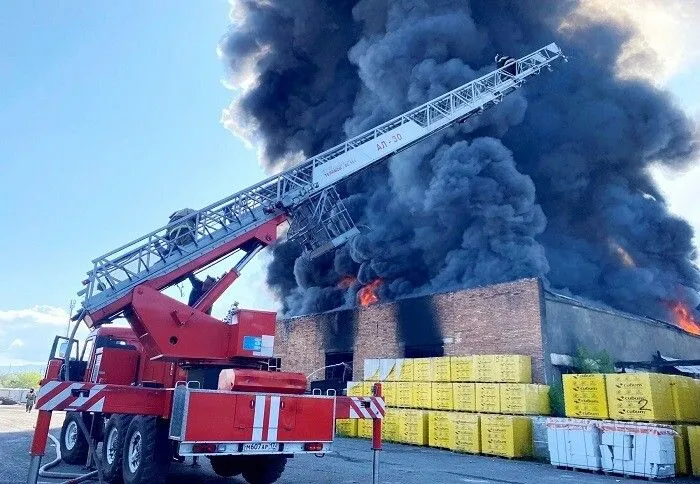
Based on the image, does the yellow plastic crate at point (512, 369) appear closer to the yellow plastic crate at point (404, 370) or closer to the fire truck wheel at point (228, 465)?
the yellow plastic crate at point (404, 370)

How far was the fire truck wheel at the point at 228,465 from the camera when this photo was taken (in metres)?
7.48

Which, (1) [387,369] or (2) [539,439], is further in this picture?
(1) [387,369]

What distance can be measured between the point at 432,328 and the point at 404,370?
1855 millimetres

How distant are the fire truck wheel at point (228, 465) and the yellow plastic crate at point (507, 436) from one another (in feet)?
20.8

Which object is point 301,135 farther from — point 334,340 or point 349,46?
point 334,340

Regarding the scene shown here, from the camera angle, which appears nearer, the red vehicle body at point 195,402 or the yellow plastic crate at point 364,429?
the red vehicle body at point 195,402

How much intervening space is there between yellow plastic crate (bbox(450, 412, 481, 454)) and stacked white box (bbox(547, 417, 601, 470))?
72.4 inches

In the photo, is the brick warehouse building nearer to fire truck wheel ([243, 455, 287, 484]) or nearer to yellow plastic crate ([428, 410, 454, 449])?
yellow plastic crate ([428, 410, 454, 449])

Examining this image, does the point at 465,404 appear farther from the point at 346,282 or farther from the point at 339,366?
the point at 346,282

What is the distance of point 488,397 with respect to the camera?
12.6m

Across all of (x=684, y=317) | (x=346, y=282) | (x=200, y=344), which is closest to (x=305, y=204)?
(x=200, y=344)

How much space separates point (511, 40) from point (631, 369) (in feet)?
61.5

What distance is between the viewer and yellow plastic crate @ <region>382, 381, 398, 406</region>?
14898 mm

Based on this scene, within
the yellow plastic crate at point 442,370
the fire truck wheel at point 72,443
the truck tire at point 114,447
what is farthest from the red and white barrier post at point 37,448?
the yellow plastic crate at point 442,370
